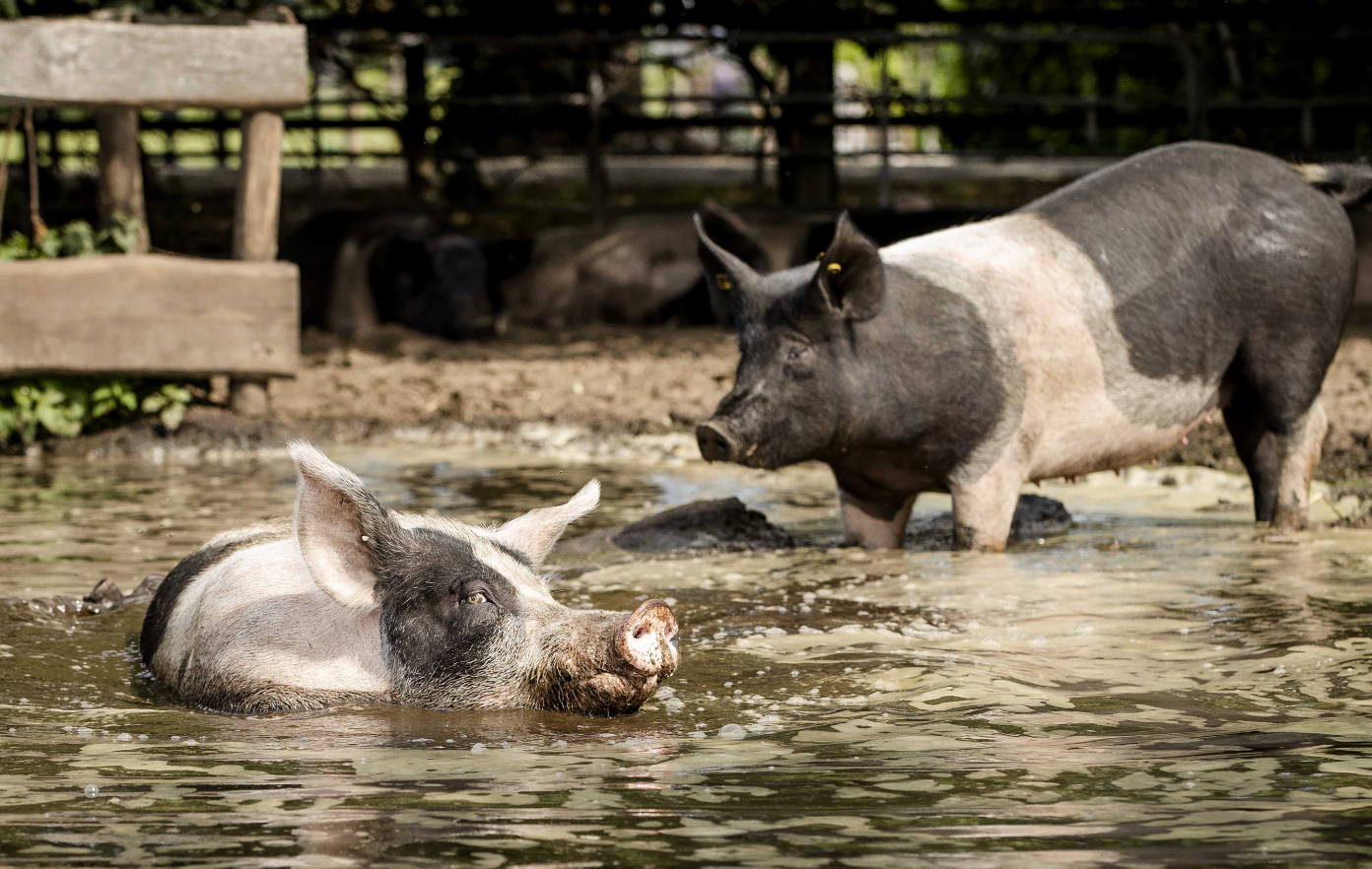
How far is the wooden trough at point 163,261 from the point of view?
29.6 feet

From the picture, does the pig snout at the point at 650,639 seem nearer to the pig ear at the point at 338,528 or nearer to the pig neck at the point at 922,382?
the pig ear at the point at 338,528

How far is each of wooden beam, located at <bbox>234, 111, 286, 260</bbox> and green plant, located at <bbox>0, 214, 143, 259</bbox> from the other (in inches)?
21.5

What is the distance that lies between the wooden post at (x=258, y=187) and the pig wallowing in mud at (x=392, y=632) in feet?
17.4

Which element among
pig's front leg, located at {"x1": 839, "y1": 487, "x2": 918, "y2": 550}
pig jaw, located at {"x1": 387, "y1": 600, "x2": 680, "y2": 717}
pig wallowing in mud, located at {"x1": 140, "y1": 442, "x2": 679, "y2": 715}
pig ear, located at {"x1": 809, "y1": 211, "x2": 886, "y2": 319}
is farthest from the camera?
pig's front leg, located at {"x1": 839, "y1": 487, "x2": 918, "y2": 550}

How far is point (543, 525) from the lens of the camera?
4.95 metres

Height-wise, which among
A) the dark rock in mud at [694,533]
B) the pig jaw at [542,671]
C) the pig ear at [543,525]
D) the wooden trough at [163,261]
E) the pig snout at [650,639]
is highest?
the wooden trough at [163,261]

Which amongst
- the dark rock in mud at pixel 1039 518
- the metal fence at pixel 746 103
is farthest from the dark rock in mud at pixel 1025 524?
the metal fence at pixel 746 103

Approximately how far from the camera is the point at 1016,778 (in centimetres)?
367

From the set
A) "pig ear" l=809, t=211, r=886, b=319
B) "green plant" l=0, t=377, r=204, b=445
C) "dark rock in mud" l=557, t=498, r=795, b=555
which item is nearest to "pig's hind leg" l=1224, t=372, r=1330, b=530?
"pig ear" l=809, t=211, r=886, b=319

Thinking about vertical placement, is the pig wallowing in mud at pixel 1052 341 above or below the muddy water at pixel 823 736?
above

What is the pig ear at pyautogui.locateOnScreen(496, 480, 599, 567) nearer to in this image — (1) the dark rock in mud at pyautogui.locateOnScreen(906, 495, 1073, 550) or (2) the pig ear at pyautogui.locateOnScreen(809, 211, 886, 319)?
(2) the pig ear at pyautogui.locateOnScreen(809, 211, 886, 319)

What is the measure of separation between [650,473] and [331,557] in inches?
175

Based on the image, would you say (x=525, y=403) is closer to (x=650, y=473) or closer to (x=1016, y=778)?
(x=650, y=473)

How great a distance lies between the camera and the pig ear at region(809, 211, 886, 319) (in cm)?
624
